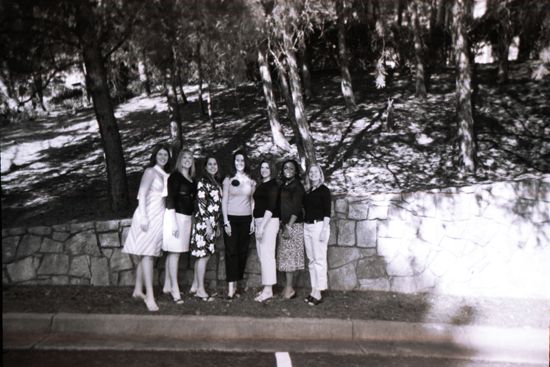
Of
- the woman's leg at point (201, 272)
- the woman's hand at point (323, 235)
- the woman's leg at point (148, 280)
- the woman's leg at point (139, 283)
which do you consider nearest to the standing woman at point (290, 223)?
the woman's hand at point (323, 235)

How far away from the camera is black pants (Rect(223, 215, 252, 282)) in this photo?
532cm

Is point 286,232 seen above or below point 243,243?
above

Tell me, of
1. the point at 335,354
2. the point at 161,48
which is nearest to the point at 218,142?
the point at 161,48

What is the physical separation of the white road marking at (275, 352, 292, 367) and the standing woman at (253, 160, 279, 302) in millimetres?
1078

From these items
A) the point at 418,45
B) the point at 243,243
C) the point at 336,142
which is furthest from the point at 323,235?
the point at 418,45

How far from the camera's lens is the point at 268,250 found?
538cm

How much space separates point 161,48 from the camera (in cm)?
788

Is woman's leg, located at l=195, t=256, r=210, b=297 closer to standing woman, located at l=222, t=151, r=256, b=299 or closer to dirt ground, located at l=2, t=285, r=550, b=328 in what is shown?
dirt ground, located at l=2, t=285, r=550, b=328

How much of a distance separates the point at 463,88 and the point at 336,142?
3.39 metres

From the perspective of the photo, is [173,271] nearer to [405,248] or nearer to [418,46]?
[405,248]

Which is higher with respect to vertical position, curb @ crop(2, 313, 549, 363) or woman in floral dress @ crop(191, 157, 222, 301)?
woman in floral dress @ crop(191, 157, 222, 301)

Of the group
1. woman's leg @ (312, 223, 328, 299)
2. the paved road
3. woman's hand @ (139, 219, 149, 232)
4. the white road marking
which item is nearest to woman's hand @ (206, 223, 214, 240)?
woman's hand @ (139, 219, 149, 232)

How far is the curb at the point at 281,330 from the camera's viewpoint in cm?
468

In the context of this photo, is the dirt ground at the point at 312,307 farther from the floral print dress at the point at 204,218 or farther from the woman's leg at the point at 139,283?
the floral print dress at the point at 204,218
